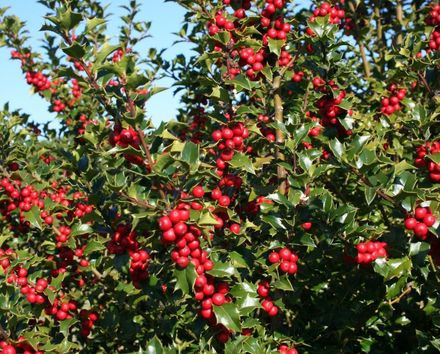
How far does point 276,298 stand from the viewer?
9.57 ft

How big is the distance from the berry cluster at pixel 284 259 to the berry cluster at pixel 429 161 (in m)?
0.92

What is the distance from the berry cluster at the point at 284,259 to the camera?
2701 mm

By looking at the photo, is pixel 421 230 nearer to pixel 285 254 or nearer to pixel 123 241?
pixel 285 254

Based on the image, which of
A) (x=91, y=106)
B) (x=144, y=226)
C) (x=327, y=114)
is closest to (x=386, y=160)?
(x=327, y=114)

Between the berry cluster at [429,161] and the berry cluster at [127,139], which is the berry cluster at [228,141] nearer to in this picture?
the berry cluster at [127,139]

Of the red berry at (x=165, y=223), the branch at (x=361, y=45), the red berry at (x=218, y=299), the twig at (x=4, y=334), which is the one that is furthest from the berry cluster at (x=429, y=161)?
the branch at (x=361, y=45)

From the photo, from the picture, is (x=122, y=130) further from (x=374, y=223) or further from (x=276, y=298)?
(x=374, y=223)

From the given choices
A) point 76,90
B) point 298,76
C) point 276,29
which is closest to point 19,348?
point 276,29

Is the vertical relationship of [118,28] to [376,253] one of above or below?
above

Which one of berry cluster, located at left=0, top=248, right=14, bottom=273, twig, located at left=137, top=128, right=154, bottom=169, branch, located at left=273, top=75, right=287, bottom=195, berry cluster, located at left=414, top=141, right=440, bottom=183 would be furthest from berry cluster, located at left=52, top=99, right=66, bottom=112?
berry cluster, located at left=414, top=141, right=440, bottom=183

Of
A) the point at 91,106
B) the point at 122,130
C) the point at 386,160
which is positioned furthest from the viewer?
the point at 91,106

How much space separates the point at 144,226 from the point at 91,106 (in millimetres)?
3829

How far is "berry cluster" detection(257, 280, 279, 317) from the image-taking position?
9.38 feet

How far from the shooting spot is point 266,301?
2.88m
